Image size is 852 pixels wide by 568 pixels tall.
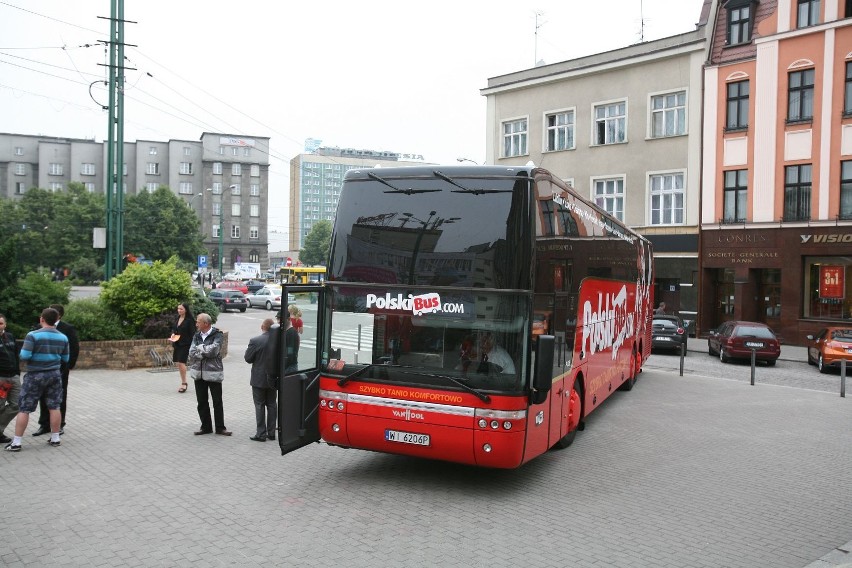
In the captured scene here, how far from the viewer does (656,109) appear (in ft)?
110

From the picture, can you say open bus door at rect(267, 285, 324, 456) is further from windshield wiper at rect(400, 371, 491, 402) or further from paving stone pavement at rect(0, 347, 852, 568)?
windshield wiper at rect(400, 371, 491, 402)

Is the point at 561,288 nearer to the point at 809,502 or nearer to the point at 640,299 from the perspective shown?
the point at 809,502

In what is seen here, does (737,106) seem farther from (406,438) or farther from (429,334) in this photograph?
(406,438)

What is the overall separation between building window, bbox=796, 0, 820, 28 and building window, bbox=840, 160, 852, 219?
5871 mm

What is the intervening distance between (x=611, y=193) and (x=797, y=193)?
824 cm

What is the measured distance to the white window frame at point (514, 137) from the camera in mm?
37938

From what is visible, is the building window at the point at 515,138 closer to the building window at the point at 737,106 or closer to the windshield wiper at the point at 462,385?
the building window at the point at 737,106

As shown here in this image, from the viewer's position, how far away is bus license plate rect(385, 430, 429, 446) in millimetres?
7727

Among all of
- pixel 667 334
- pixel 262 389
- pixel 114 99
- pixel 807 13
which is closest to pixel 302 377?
→ pixel 262 389

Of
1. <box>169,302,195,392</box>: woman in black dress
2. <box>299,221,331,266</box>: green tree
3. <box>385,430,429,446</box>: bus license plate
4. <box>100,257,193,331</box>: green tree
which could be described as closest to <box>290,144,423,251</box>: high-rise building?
<box>299,221,331,266</box>: green tree

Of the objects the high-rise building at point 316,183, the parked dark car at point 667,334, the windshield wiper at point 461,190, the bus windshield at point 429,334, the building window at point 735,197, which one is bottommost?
the parked dark car at point 667,334

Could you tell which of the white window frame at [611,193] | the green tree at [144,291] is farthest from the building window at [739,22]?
the green tree at [144,291]

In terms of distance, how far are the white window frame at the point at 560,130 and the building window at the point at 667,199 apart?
4725mm

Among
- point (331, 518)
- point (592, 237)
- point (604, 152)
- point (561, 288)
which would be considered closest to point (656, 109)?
point (604, 152)
